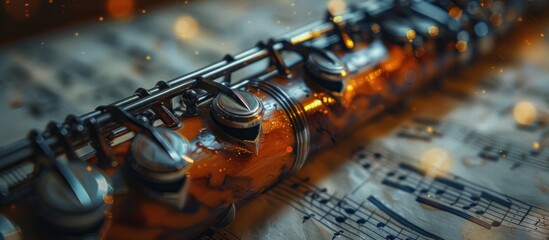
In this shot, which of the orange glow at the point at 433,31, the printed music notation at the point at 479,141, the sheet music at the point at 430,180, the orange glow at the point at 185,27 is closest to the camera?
the sheet music at the point at 430,180

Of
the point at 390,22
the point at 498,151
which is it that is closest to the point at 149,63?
the point at 390,22

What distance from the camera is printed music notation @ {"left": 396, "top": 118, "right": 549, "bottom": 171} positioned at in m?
0.89

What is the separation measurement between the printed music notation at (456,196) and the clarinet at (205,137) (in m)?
0.09

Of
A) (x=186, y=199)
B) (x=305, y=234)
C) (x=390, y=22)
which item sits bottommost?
(x=305, y=234)

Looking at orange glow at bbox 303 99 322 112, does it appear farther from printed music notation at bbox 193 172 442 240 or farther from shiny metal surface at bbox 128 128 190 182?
shiny metal surface at bbox 128 128 190 182

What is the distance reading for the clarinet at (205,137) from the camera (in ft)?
1.71

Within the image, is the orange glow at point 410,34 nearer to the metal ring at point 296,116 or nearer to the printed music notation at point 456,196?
the printed music notation at point 456,196

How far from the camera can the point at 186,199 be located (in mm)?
589

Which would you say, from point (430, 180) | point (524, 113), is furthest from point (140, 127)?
point (524, 113)

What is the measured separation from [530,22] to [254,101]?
1.00 m

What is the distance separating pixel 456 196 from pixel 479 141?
0.19 m

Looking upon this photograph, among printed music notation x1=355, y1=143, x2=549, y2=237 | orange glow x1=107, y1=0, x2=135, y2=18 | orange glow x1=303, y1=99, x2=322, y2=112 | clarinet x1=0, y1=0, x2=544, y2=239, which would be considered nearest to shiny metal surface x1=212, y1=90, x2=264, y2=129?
clarinet x1=0, y1=0, x2=544, y2=239

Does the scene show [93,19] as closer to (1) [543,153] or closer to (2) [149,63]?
(2) [149,63]

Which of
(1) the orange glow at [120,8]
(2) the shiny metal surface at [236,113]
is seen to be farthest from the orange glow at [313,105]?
(1) the orange glow at [120,8]
